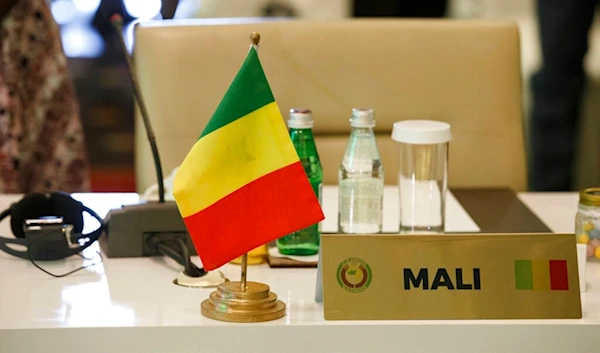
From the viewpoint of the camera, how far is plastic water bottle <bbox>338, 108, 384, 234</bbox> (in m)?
1.30

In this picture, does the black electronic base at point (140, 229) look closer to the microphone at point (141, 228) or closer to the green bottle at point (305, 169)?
the microphone at point (141, 228)

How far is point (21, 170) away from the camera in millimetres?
2102

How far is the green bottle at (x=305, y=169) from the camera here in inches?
49.8

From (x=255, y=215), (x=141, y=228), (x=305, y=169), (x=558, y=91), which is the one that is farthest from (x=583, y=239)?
(x=558, y=91)

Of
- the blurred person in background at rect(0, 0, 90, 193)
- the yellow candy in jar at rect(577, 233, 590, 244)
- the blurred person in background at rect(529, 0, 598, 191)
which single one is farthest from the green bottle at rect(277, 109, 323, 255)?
the blurred person in background at rect(529, 0, 598, 191)

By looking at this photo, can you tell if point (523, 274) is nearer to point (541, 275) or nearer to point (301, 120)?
point (541, 275)

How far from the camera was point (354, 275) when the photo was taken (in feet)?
3.27

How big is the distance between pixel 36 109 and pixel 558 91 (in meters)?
2.15

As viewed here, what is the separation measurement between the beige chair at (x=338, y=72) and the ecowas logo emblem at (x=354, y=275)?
0.82 m

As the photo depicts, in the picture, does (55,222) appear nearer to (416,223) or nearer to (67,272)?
(67,272)

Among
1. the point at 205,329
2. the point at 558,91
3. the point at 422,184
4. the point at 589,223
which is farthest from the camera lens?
the point at 558,91

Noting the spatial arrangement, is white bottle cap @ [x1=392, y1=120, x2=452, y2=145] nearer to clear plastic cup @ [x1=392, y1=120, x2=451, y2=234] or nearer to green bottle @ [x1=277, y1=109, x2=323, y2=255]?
clear plastic cup @ [x1=392, y1=120, x2=451, y2=234]

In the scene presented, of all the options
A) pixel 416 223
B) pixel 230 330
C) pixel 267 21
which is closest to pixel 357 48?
pixel 267 21

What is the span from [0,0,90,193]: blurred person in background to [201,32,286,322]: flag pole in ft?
3.72
